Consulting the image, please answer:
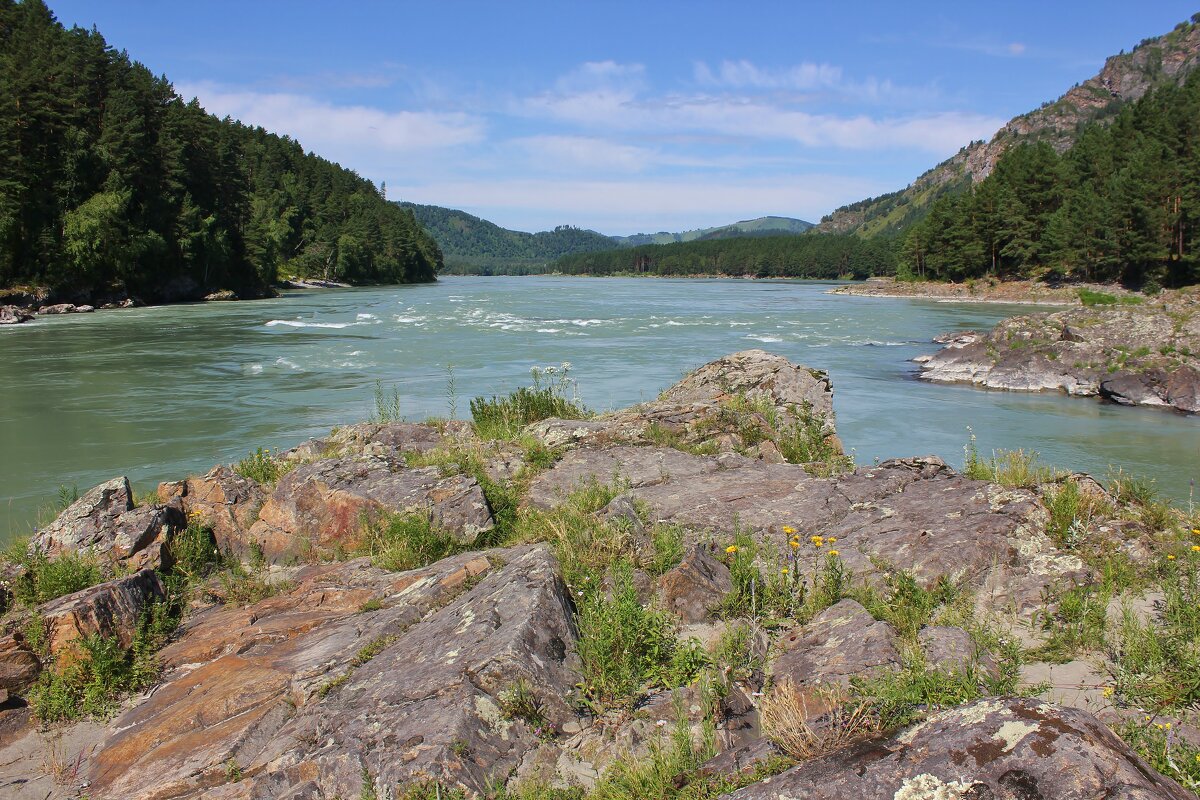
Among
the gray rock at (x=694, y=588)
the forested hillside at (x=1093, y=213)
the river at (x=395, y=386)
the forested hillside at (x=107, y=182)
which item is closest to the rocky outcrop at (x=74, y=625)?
the gray rock at (x=694, y=588)

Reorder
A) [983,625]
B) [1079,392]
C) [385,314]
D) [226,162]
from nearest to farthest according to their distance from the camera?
[983,625] < [1079,392] < [385,314] < [226,162]

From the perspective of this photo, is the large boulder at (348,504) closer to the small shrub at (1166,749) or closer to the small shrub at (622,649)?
the small shrub at (622,649)

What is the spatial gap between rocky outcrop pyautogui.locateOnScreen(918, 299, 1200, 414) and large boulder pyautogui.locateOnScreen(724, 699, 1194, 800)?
25033 millimetres

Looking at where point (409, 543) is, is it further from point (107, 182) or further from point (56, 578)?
point (107, 182)

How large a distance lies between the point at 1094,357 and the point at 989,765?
28.4m

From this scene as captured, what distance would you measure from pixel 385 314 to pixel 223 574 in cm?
4962

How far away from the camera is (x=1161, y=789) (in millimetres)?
2543

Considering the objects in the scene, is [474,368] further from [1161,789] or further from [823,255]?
[823,255]

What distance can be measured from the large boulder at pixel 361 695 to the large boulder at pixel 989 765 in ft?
5.24

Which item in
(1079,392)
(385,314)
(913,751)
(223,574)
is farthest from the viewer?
Answer: (385,314)

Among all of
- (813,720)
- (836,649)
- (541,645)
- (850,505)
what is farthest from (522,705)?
(850,505)

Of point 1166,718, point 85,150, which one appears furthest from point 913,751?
point 85,150

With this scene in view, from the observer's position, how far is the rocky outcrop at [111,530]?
722 cm

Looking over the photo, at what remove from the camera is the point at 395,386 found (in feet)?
66.3
